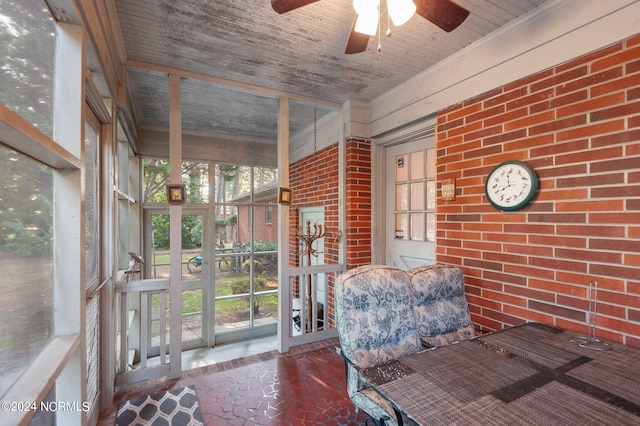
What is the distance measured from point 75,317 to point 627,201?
269 cm

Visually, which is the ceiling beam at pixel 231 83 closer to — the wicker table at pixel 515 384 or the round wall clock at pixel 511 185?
the round wall clock at pixel 511 185

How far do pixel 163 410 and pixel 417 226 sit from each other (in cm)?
257

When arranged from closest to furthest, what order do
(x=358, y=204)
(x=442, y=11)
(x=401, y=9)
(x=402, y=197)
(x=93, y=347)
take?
(x=401, y=9) < (x=442, y=11) < (x=93, y=347) < (x=402, y=197) < (x=358, y=204)

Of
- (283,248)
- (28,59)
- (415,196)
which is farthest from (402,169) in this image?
(28,59)

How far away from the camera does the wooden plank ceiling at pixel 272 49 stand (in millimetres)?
1807

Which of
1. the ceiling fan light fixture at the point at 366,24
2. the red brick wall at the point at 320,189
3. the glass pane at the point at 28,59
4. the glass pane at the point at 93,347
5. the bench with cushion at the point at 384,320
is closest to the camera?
the glass pane at the point at 28,59

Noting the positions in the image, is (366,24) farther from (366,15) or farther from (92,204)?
(92,204)

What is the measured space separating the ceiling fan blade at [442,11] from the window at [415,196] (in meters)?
1.38

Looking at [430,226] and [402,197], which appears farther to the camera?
[402,197]

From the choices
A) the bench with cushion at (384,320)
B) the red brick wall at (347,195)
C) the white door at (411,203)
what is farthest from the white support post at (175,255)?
the white door at (411,203)

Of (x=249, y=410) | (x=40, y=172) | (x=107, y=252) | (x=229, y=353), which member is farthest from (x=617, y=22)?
(x=229, y=353)

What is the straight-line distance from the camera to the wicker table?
3.03ft

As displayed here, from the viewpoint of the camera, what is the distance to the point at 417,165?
9.57 feet

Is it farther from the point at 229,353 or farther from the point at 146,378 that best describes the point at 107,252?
the point at 229,353
